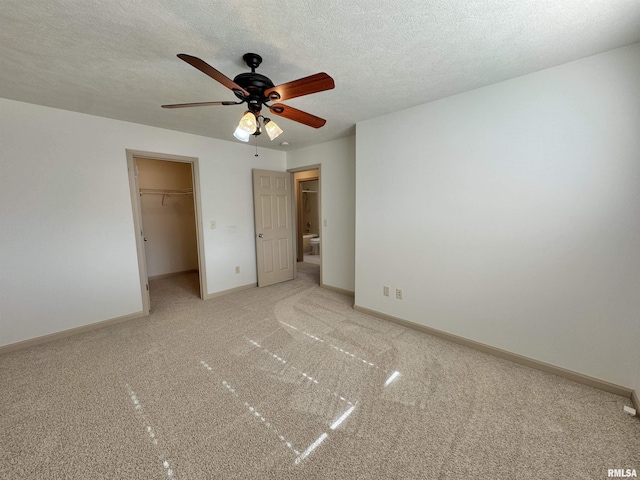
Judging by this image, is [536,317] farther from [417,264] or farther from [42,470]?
[42,470]

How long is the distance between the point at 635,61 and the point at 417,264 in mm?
2130

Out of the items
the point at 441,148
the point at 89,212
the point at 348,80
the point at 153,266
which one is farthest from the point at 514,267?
the point at 153,266

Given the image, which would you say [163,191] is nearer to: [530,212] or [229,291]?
[229,291]

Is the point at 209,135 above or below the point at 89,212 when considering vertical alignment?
above

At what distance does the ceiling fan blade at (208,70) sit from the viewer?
4.10 ft

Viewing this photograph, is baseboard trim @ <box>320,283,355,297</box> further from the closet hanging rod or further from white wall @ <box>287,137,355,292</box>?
the closet hanging rod

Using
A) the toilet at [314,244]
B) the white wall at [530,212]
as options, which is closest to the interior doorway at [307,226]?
the toilet at [314,244]

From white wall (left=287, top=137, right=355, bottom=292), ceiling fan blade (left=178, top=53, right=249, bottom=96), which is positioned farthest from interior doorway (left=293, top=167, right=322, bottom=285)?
ceiling fan blade (left=178, top=53, right=249, bottom=96)

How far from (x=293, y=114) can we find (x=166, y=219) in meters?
4.41

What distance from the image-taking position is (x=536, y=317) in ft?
7.02

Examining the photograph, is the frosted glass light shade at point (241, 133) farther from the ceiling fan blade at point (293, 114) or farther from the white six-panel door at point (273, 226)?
the white six-panel door at point (273, 226)

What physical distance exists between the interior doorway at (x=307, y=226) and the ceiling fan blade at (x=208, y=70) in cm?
356

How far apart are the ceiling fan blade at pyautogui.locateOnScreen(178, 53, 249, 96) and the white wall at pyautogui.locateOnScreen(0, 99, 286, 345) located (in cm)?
230

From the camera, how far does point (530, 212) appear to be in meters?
2.11
